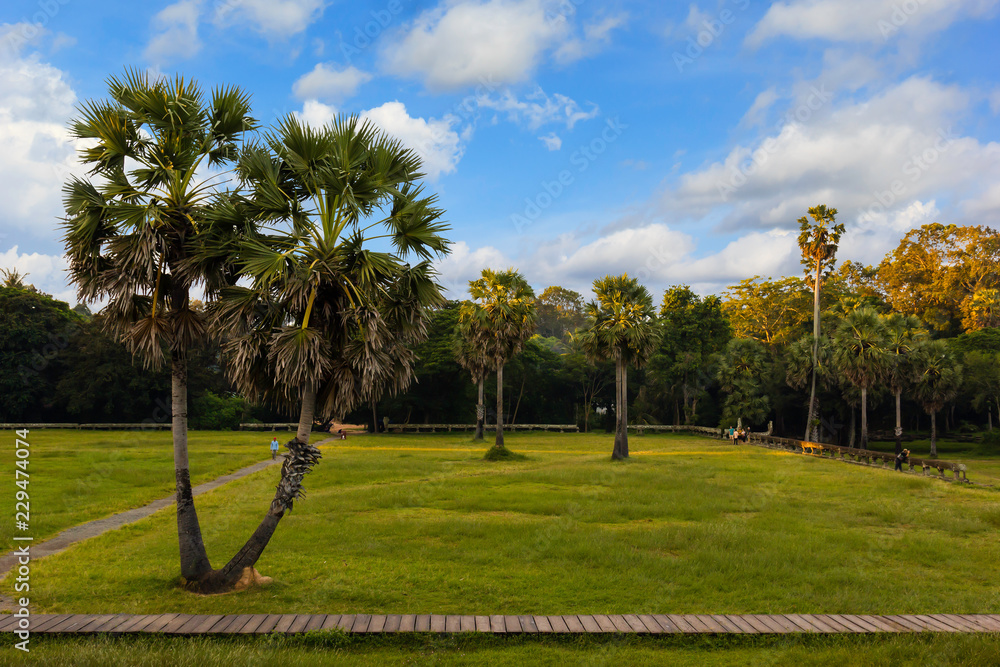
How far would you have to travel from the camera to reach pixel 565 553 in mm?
12922

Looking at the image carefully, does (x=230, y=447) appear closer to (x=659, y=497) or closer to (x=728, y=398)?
(x=659, y=497)

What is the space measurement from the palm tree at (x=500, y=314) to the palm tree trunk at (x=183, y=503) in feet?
85.7

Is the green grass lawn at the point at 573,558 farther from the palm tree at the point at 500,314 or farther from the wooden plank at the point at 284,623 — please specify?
the palm tree at the point at 500,314

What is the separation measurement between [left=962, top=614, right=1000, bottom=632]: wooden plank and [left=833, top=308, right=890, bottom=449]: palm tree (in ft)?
115

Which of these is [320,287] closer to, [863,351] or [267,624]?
[267,624]

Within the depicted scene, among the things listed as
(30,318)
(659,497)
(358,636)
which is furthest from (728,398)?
(30,318)

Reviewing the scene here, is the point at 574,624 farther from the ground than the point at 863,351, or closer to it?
closer to it

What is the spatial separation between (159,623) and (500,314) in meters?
29.3

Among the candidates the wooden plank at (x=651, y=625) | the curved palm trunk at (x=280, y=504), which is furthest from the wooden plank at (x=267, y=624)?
the wooden plank at (x=651, y=625)

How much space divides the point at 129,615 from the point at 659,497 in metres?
15.7

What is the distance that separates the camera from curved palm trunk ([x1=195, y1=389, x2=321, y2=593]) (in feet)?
34.0

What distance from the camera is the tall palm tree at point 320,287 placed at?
33.9ft

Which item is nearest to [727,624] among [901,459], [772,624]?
[772,624]

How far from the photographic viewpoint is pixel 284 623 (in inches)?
332
